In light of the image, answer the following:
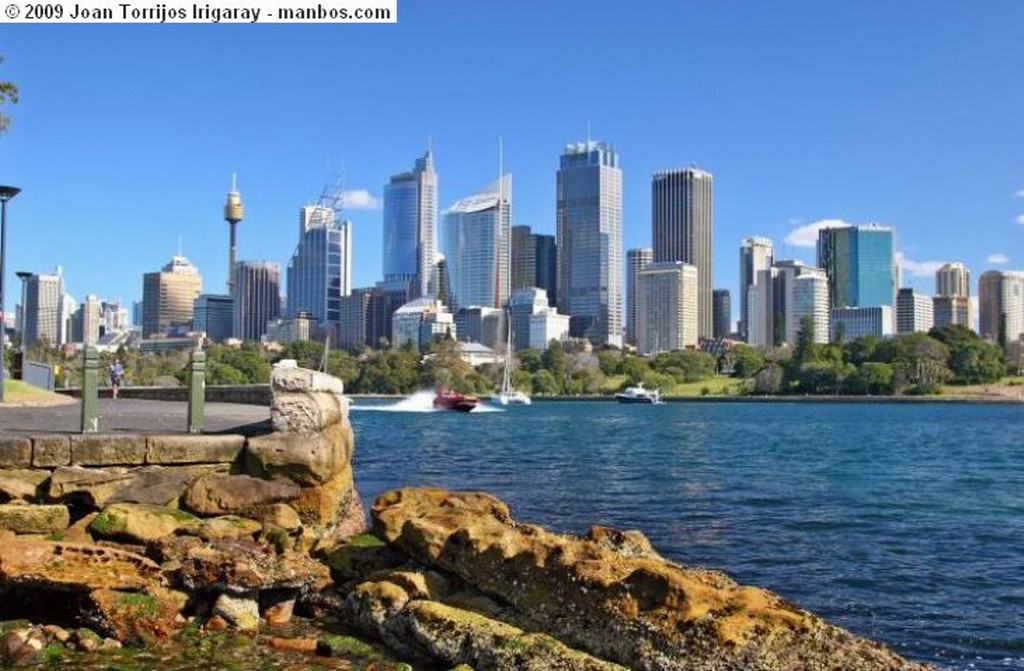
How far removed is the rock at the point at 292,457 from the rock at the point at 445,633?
8.65 feet

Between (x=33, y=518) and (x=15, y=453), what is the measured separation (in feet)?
4.03

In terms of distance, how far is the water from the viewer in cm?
1518

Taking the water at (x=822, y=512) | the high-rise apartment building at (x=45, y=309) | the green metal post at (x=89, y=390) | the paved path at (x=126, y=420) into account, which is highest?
the high-rise apartment building at (x=45, y=309)

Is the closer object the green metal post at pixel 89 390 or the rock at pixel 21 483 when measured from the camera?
the rock at pixel 21 483

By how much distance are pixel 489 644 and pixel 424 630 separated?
0.91m

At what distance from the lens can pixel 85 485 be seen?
1294cm

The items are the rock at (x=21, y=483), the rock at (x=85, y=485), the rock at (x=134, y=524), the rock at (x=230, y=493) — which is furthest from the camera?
the rock at (x=230, y=493)

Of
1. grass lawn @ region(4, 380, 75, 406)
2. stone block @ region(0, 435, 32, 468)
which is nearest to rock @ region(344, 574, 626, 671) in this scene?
stone block @ region(0, 435, 32, 468)

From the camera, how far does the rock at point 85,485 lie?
12.8 meters

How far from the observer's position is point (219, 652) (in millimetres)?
10281

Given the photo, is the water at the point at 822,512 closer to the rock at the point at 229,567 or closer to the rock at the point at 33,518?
the rock at the point at 229,567

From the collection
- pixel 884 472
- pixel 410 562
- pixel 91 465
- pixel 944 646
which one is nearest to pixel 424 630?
pixel 410 562

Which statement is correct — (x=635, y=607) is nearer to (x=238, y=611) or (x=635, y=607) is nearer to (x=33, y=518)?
(x=238, y=611)

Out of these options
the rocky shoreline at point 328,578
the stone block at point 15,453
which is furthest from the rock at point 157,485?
the stone block at point 15,453
